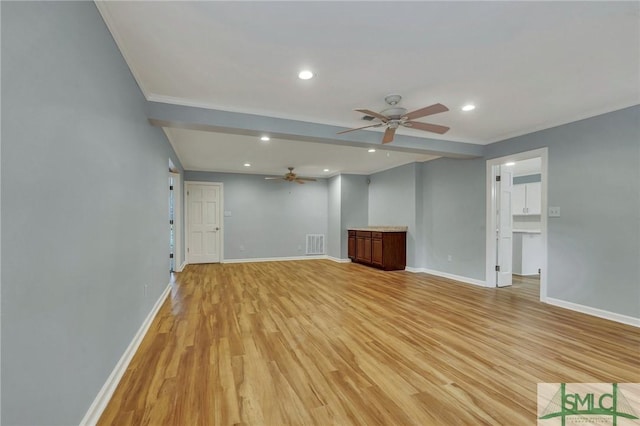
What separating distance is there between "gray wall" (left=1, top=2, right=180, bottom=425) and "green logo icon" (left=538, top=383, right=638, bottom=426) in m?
2.50

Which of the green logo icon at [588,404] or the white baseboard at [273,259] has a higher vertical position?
the green logo icon at [588,404]

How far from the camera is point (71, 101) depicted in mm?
1361

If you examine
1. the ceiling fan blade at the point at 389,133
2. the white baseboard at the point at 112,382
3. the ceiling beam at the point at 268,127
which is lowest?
the white baseboard at the point at 112,382

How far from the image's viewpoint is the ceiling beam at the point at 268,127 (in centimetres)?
305

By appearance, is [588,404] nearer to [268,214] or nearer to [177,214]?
[177,214]

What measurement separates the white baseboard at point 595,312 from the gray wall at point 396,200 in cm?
268

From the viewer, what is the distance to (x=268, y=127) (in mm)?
3424

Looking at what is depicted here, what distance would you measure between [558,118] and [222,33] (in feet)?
13.6

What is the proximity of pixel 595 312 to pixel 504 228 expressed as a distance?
1769 millimetres

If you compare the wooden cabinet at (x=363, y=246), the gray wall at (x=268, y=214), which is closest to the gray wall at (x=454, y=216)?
the wooden cabinet at (x=363, y=246)

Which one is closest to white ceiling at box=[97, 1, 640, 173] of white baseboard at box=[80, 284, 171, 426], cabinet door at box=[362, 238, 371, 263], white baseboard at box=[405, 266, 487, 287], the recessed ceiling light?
the recessed ceiling light

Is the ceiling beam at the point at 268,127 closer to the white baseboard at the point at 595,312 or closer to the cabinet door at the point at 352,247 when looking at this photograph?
the white baseboard at the point at 595,312

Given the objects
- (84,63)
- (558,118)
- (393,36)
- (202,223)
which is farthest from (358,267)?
(84,63)

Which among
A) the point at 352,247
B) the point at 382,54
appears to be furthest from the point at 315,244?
the point at 382,54
